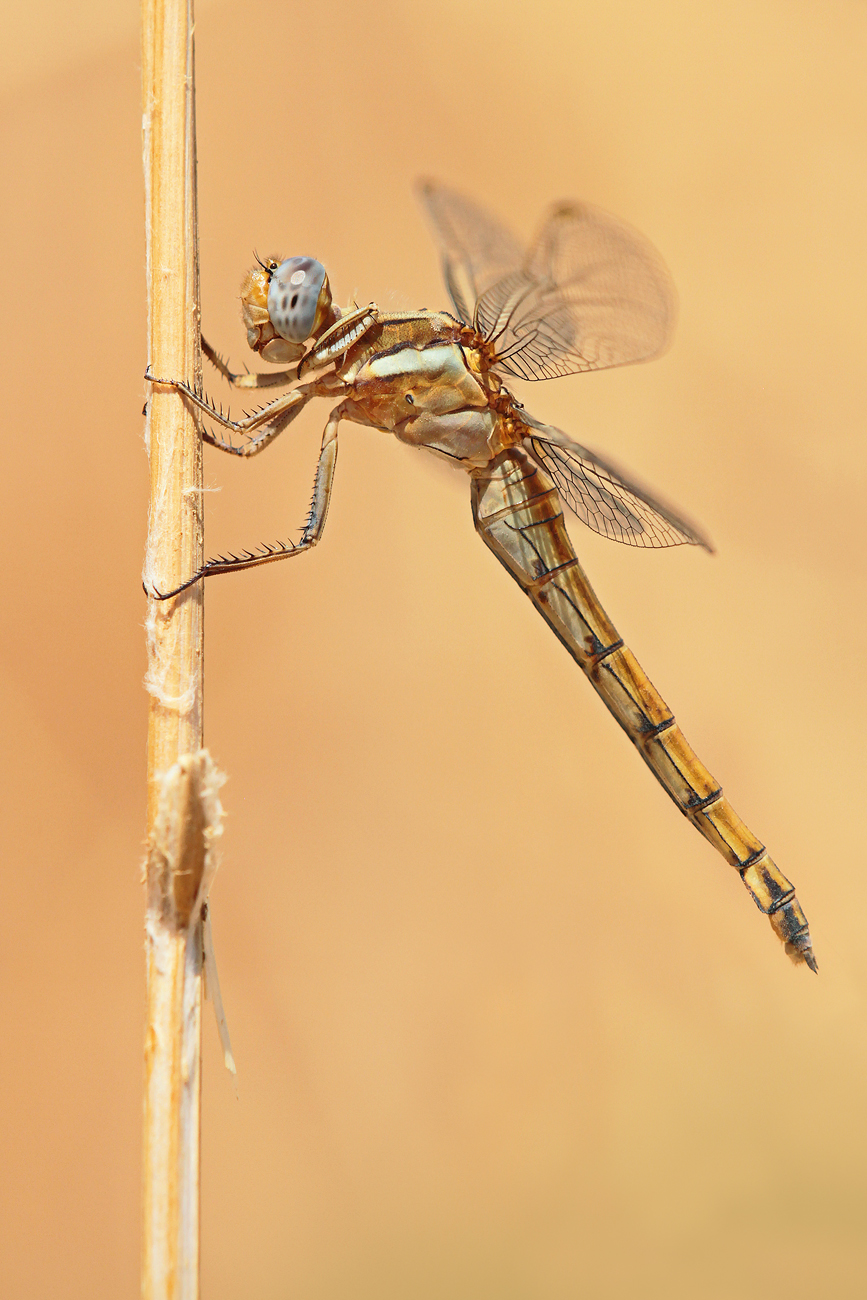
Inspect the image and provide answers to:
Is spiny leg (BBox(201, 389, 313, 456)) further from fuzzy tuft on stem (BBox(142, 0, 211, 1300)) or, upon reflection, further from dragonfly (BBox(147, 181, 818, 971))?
fuzzy tuft on stem (BBox(142, 0, 211, 1300))

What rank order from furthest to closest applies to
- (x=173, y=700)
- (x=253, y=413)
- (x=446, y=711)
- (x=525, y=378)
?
(x=446, y=711) → (x=525, y=378) → (x=253, y=413) → (x=173, y=700)

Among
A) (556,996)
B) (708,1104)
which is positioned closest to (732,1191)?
(708,1104)

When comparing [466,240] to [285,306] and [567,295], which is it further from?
[285,306]

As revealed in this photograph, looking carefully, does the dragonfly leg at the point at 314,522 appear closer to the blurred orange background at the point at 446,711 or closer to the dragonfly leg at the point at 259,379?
the dragonfly leg at the point at 259,379

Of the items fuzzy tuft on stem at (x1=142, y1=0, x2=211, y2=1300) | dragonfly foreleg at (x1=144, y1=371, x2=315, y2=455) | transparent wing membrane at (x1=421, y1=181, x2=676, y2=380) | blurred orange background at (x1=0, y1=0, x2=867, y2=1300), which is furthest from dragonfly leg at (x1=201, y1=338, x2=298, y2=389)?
blurred orange background at (x1=0, y1=0, x2=867, y2=1300)

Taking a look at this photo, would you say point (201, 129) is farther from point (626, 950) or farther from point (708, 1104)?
point (708, 1104)

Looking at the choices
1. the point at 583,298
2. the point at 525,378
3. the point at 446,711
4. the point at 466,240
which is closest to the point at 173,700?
the point at 525,378

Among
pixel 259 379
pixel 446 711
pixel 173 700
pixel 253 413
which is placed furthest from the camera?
pixel 446 711
